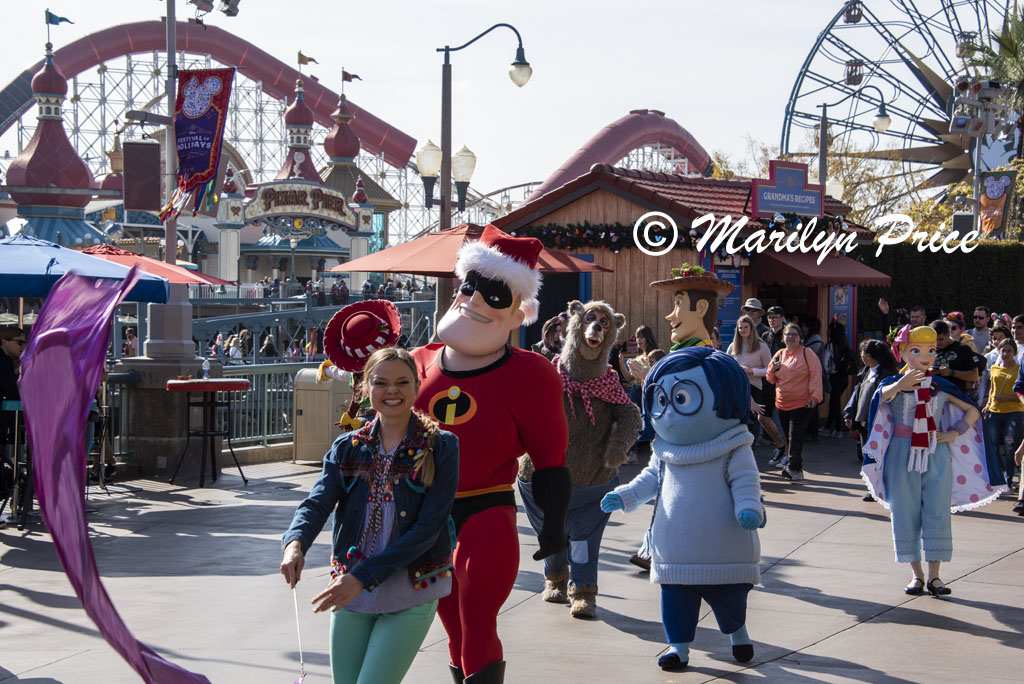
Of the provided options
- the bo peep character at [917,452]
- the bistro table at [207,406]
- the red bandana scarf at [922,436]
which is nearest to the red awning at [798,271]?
the bistro table at [207,406]

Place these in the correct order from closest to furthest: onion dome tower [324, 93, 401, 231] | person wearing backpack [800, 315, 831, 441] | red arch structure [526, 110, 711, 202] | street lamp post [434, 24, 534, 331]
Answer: street lamp post [434, 24, 534, 331]
person wearing backpack [800, 315, 831, 441]
red arch structure [526, 110, 711, 202]
onion dome tower [324, 93, 401, 231]

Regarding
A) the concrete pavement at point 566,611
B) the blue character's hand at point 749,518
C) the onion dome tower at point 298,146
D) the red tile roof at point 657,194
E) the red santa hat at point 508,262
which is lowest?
the concrete pavement at point 566,611

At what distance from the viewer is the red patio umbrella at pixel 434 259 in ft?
36.5

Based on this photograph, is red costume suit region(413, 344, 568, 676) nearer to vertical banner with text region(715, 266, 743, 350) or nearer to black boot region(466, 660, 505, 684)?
black boot region(466, 660, 505, 684)

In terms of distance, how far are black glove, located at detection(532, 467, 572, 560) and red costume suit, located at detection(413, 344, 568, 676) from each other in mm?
14

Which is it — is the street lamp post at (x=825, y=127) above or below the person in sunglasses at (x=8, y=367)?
above

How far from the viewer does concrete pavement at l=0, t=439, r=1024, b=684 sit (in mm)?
5566

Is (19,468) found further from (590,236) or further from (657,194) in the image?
(657,194)

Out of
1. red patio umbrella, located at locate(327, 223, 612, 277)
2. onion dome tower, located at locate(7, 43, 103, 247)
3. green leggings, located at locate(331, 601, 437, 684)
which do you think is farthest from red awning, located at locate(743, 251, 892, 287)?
onion dome tower, located at locate(7, 43, 103, 247)

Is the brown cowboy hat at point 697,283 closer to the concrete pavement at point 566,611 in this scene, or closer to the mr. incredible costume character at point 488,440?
the concrete pavement at point 566,611

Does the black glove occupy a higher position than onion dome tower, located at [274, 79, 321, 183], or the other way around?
onion dome tower, located at [274, 79, 321, 183]

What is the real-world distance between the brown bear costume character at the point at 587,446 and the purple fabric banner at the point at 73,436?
3.49 meters

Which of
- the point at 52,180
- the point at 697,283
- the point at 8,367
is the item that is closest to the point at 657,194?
the point at 697,283

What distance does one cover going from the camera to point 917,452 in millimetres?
7156
